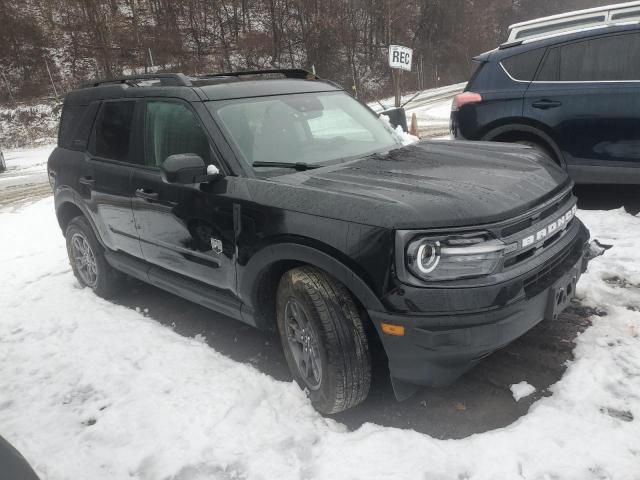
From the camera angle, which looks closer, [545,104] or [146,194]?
[146,194]

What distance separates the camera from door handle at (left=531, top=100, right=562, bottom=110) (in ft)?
16.7

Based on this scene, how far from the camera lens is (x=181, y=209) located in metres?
3.27

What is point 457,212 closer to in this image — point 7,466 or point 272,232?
point 272,232

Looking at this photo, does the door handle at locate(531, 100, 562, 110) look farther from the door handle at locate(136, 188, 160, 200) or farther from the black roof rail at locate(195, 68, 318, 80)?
the door handle at locate(136, 188, 160, 200)

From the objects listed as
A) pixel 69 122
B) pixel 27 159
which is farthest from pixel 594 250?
pixel 27 159

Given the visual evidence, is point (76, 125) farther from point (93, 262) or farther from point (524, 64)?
point (524, 64)

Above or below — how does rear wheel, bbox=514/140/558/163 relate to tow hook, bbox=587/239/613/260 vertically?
above

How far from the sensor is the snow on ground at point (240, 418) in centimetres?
236

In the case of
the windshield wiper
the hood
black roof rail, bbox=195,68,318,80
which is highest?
black roof rail, bbox=195,68,318,80

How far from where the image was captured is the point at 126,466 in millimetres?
2568

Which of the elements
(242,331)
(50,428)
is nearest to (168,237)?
(242,331)

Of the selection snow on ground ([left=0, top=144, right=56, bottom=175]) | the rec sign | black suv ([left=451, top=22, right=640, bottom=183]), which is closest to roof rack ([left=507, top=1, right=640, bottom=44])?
black suv ([left=451, top=22, right=640, bottom=183])

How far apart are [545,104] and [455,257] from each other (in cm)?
361

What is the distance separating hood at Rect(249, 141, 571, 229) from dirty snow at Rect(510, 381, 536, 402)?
1.03 m
